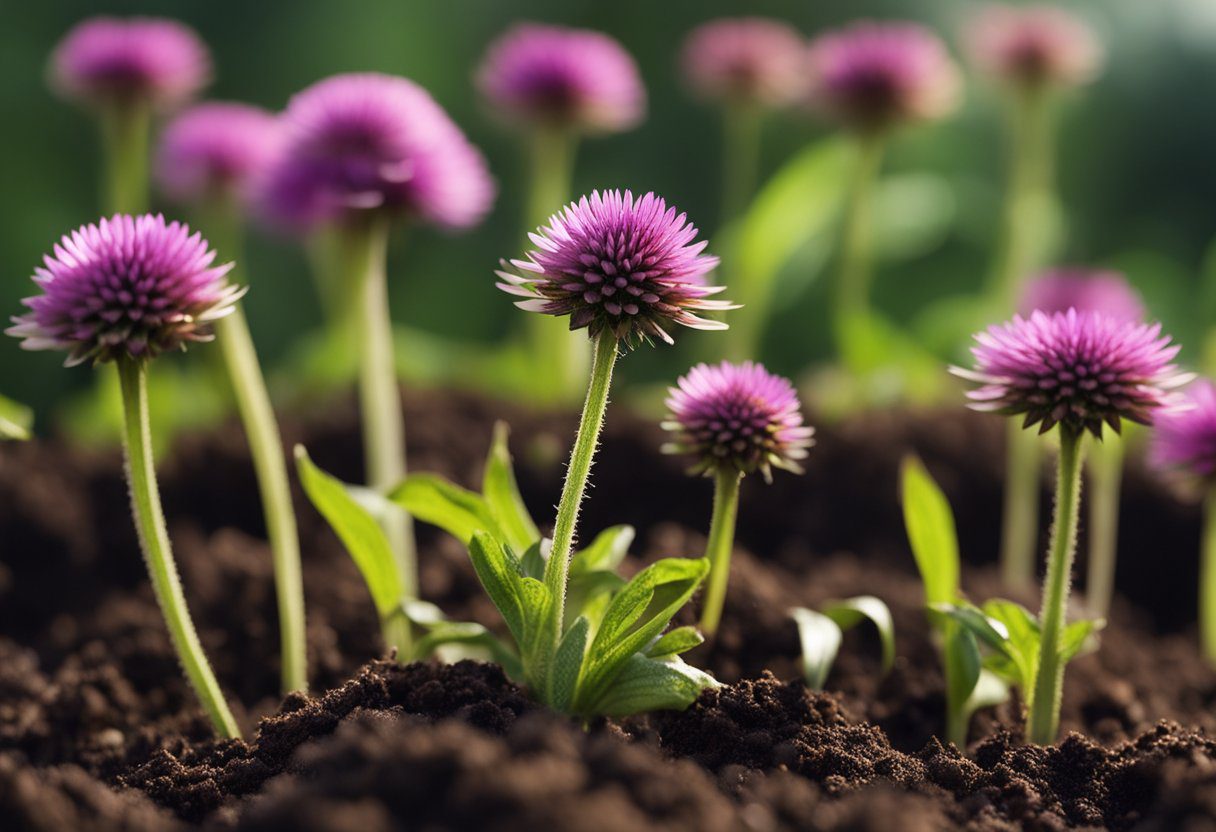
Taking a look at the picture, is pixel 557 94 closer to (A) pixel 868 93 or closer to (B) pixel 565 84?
(B) pixel 565 84

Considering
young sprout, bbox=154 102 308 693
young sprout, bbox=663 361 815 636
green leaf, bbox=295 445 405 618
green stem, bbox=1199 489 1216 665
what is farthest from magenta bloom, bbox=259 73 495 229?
green stem, bbox=1199 489 1216 665

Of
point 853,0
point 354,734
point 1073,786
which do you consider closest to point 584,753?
point 354,734

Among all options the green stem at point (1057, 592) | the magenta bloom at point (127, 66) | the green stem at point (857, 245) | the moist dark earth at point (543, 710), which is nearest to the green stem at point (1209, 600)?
the moist dark earth at point (543, 710)

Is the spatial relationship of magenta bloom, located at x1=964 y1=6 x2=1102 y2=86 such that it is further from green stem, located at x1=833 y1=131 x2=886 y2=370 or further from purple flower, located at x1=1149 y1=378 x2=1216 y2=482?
purple flower, located at x1=1149 y1=378 x2=1216 y2=482

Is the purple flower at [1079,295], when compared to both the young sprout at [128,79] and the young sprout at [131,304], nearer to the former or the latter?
the young sprout at [128,79]

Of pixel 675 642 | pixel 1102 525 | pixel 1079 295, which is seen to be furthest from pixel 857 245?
pixel 675 642

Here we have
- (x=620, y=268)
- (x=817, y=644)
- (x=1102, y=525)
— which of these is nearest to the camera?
(x=620, y=268)
